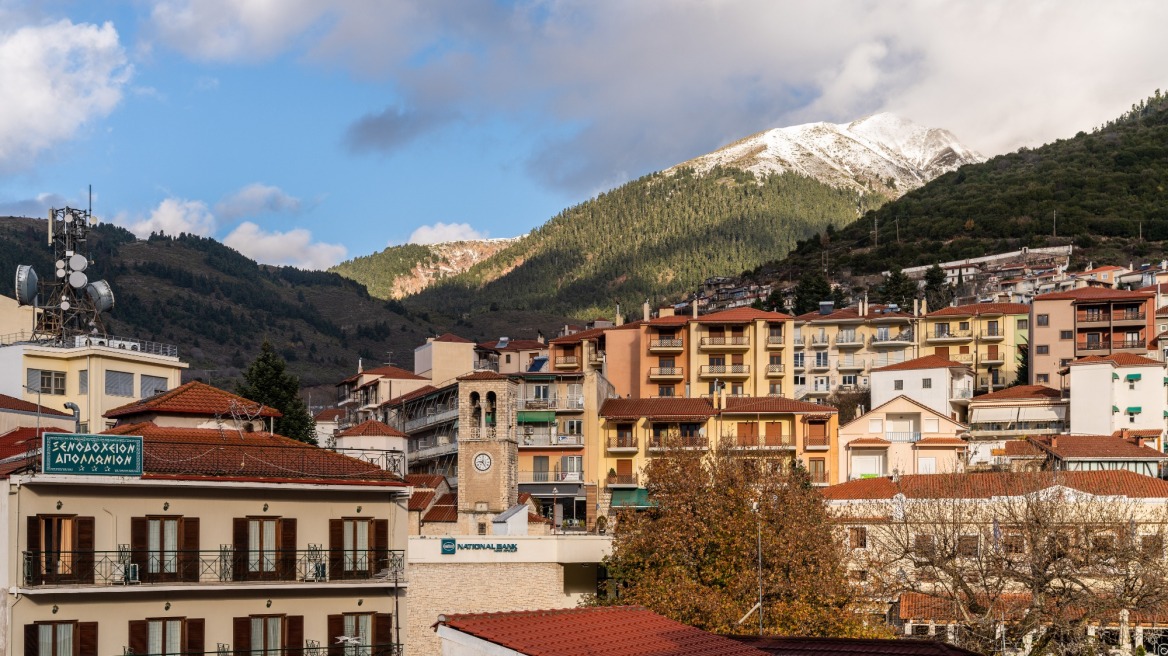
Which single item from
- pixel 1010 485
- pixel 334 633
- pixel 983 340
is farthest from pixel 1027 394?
pixel 334 633

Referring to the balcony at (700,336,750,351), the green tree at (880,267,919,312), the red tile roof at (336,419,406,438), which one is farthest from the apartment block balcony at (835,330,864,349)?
the red tile roof at (336,419,406,438)

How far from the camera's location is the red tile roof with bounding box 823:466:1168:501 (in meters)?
61.6

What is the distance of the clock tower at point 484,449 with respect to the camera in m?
59.0

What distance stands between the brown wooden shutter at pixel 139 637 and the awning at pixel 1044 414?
71.4 m

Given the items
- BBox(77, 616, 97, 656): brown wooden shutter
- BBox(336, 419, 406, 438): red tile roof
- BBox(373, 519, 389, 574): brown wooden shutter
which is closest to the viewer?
BBox(77, 616, 97, 656): brown wooden shutter

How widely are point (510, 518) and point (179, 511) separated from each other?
14619 mm

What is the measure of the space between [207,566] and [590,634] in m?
14.9

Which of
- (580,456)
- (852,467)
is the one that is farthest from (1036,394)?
(580,456)

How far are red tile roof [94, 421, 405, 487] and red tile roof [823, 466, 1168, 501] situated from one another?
27.3 meters

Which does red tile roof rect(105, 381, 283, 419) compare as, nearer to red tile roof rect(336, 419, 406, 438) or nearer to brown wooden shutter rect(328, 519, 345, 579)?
brown wooden shutter rect(328, 519, 345, 579)

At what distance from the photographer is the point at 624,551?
52.5 m

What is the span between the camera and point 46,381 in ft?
216

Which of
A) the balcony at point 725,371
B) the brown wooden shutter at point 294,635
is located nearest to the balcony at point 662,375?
the balcony at point 725,371

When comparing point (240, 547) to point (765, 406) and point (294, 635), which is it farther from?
point (765, 406)
